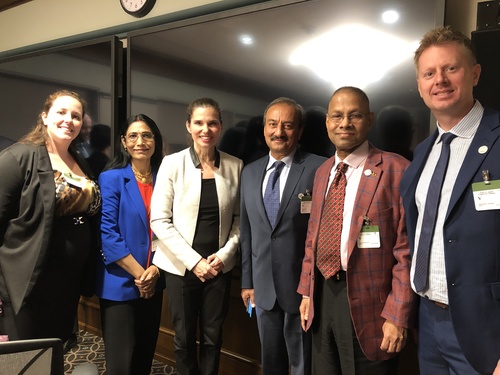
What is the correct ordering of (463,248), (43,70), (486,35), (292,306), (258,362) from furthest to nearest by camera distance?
1. (43,70)
2. (258,362)
3. (292,306)
4. (486,35)
5. (463,248)

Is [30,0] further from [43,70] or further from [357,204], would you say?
[357,204]

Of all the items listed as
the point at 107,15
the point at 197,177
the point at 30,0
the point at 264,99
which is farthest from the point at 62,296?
the point at 30,0

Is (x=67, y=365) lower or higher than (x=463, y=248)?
lower

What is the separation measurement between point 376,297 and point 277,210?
0.60 m

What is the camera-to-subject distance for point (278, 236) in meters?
1.84

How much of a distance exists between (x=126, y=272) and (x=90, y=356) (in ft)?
4.50

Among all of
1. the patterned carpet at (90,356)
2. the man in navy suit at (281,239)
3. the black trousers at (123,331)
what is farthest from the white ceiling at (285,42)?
the patterned carpet at (90,356)

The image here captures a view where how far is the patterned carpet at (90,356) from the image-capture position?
9.48 feet

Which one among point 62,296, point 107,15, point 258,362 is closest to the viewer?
point 62,296

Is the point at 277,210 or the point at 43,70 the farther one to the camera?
the point at 43,70

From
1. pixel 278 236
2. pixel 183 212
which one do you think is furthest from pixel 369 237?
pixel 183 212

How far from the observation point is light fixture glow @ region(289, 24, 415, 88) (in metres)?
1.91

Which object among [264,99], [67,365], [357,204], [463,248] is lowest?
[67,365]

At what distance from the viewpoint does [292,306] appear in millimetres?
1846
